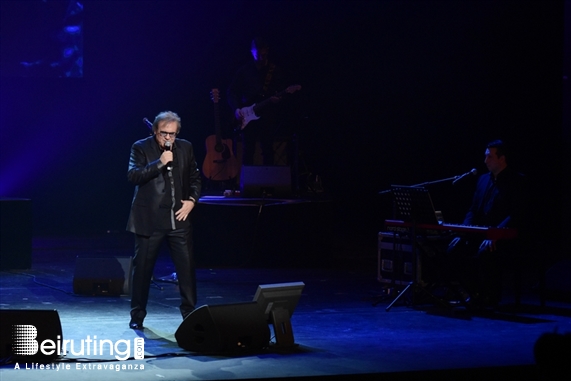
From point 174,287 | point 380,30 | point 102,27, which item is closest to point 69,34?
point 102,27

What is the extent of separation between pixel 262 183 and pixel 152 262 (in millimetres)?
4269

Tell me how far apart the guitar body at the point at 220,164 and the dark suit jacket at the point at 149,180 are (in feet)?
19.8

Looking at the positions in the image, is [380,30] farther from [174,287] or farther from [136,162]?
[136,162]

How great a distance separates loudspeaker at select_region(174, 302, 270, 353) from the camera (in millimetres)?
5961

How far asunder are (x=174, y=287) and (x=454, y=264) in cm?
283

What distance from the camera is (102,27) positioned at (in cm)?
1398

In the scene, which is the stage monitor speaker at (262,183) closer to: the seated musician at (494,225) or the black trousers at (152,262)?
the seated musician at (494,225)

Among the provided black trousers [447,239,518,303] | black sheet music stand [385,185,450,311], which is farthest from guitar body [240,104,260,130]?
black trousers [447,239,518,303]

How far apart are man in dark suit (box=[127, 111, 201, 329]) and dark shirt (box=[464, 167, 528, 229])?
9.29 ft

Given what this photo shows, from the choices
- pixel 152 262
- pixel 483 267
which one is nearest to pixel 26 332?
pixel 152 262

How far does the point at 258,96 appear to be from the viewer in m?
12.1

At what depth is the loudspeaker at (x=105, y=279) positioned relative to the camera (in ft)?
27.8

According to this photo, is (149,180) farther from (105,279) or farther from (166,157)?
(105,279)

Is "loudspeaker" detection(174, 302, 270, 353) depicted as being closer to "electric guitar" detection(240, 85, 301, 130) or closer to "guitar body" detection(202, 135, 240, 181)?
"electric guitar" detection(240, 85, 301, 130)
